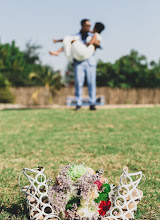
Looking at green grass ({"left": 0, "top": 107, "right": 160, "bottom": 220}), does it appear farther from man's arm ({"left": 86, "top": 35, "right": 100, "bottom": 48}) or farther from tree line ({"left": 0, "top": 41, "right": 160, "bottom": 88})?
tree line ({"left": 0, "top": 41, "right": 160, "bottom": 88})

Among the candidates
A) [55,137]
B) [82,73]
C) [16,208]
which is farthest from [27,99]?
[16,208]

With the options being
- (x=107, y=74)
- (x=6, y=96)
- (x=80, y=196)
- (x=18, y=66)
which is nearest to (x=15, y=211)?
(x=80, y=196)

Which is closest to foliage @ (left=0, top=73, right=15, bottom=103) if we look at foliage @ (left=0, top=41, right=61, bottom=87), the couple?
foliage @ (left=0, top=41, right=61, bottom=87)

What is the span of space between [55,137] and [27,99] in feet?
58.5

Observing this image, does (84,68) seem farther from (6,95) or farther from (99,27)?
(6,95)

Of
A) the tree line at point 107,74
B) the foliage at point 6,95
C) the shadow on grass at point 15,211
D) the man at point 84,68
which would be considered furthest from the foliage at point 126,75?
the shadow on grass at point 15,211

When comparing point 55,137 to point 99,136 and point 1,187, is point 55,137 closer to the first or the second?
point 99,136

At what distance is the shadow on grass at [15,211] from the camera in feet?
8.40

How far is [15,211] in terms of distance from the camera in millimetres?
2725

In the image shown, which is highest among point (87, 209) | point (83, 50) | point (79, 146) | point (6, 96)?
point (83, 50)

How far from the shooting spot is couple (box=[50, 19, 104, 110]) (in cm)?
875

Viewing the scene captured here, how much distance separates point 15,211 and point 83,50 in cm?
668

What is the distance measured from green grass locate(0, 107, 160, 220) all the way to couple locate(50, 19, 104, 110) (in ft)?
4.26

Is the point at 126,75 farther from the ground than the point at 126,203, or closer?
farther from the ground
